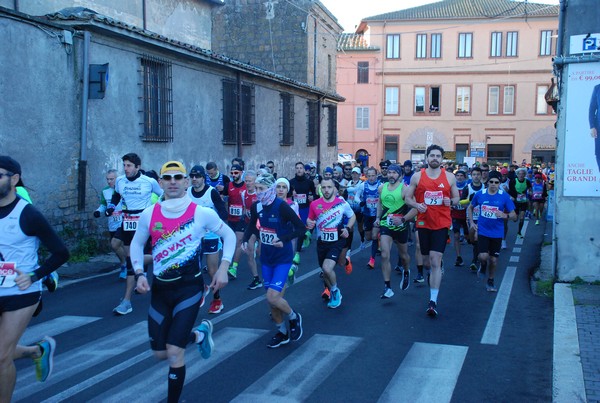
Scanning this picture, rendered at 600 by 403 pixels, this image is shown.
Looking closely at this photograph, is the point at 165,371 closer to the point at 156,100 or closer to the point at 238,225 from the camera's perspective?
the point at 238,225

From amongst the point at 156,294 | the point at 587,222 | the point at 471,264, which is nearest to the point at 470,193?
the point at 471,264

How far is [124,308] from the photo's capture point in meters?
8.09

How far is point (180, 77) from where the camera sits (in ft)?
56.6

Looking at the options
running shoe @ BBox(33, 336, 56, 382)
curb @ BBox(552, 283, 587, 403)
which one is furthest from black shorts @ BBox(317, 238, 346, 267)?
running shoe @ BBox(33, 336, 56, 382)

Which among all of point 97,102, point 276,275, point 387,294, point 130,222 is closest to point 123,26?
point 97,102

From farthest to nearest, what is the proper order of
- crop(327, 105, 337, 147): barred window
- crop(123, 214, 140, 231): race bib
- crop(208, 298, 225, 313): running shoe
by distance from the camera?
crop(327, 105, 337, 147): barred window < crop(123, 214, 140, 231): race bib < crop(208, 298, 225, 313): running shoe

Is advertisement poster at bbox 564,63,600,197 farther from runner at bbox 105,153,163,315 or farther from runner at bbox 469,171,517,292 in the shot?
runner at bbox 105,153,163,315

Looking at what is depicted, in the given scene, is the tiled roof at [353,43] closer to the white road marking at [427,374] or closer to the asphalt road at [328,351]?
the asphalt road at [328,351]

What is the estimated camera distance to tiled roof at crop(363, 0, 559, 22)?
169ft

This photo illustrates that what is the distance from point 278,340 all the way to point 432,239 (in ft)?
8.92

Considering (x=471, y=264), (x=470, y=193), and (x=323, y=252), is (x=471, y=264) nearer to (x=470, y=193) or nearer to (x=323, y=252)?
(x=470, y=193)

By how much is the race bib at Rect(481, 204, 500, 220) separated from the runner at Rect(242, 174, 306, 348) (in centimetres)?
404

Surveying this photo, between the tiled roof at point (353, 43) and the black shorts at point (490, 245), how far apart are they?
45.5m

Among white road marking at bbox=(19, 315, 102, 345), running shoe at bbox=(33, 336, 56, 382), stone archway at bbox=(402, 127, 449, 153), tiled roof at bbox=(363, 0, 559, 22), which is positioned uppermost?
tiled roof at bbox=(363, 0, 559, 22)
